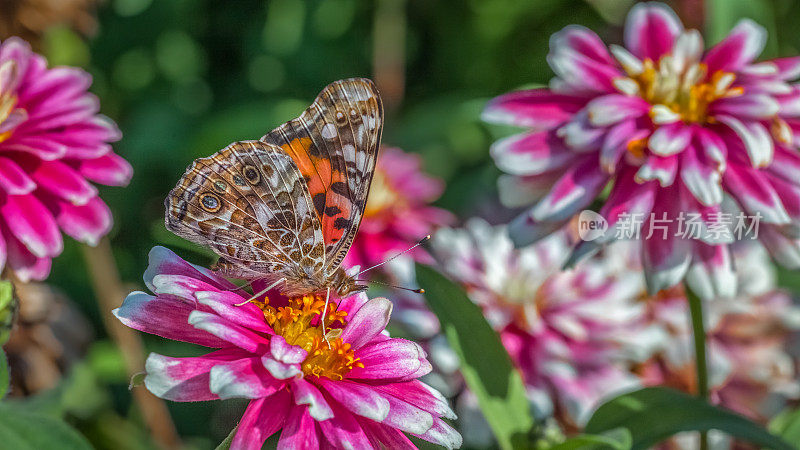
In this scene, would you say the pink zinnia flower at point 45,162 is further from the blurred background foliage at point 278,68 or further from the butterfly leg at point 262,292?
the blurred background foliage at point 278,68

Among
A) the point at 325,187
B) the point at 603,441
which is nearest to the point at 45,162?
the point at 325,187

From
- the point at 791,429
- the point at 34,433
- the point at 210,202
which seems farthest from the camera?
the point at 791,429

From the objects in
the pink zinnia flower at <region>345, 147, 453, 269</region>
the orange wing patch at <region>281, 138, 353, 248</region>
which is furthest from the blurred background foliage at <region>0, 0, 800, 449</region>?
the orange wing patch at <region>281, 138, 353, 248</region>

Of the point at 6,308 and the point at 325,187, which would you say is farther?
the point at 325,187

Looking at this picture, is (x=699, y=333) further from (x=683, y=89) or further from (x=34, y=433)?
(x=34, y=433)

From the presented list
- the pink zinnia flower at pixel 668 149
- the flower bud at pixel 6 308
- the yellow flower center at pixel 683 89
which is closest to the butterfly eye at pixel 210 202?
the flower bud at pixel 6 308

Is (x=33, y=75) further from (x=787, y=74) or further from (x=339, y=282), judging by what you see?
(x=787, y=74)
